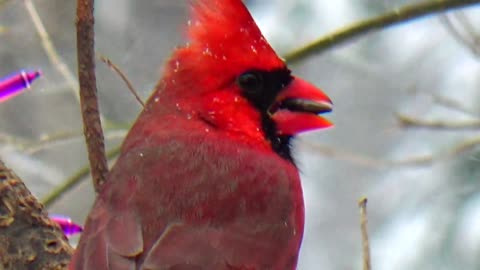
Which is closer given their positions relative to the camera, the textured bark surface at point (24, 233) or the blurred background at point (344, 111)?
the textured bark surface at point (24, 233)

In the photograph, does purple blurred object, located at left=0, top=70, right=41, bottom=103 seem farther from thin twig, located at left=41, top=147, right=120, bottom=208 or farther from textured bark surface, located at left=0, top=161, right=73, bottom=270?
thin twig, located at left=41, top=147, right=120, bottom=208

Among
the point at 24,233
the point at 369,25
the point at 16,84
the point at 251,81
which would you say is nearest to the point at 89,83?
the point at 16,84

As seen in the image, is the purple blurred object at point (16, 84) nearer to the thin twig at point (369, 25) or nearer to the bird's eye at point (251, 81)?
the bird's eye at point (251, 81)

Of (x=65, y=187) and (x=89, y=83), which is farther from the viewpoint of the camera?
(x=65, y=187)

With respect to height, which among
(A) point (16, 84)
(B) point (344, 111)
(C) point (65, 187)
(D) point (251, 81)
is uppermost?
(A) point (16, 84)

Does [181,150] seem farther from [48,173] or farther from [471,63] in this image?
[471,63]

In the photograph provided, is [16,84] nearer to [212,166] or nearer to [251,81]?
[212,166]

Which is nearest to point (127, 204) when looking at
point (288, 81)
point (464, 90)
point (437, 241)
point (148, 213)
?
point (148, 213)

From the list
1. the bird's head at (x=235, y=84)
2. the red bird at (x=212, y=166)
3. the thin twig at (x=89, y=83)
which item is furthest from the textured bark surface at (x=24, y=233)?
the bird's head at (x=235, y=84)
